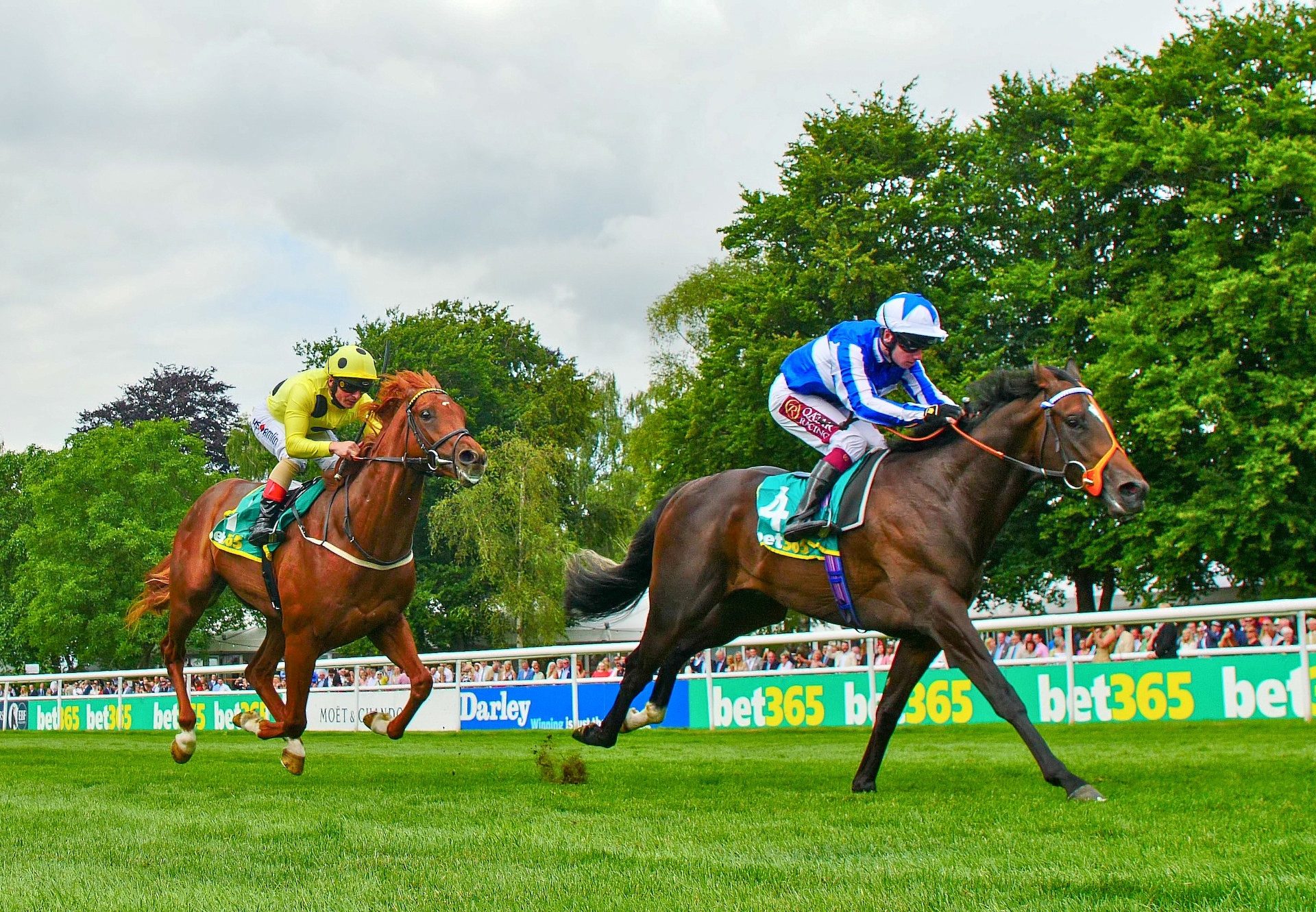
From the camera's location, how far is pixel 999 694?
6445 millimetres

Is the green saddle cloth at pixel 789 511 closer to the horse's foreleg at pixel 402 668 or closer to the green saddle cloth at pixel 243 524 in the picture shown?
the horse's foreleg at pixel 402 668

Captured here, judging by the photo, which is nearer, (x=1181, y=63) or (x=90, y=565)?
(x=1181, y=63)

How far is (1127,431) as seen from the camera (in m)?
25.5

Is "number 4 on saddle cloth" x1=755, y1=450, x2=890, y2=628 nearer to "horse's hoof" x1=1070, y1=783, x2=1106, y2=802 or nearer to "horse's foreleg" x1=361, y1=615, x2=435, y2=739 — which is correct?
"horse's hoof" x1=1070, y1=783, x2=1106, y2=802

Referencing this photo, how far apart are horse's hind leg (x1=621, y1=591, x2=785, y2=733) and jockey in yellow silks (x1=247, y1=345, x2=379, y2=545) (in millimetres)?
2543

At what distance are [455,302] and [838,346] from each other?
168 feet

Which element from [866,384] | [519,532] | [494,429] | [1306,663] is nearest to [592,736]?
[866,384]

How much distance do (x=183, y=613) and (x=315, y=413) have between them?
7.42 ft

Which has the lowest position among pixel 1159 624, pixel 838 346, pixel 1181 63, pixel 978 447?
pixel 1159 624

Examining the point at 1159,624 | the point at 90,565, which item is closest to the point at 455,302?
the point at 90,565

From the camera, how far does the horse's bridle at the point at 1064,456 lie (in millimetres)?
6734

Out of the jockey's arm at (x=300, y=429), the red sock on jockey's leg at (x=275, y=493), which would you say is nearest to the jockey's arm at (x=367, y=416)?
the jockey's arm at (x=300, y=429)

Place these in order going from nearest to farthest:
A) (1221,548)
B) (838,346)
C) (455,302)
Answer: (838,346), (1221,548), (455,302)

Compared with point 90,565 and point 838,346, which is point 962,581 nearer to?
point 838,346
